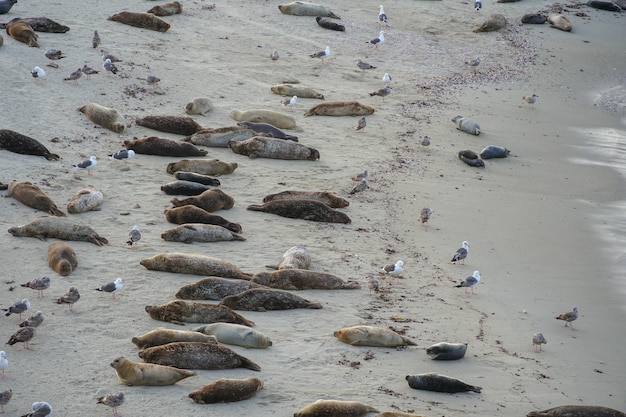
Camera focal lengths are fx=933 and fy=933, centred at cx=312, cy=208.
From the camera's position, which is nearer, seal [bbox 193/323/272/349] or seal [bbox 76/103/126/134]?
seal [bbox 193/323/272/349]

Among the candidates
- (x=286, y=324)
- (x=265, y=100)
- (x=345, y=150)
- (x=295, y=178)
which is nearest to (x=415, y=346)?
(x=286, y=324)

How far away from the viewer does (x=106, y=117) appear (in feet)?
55.9

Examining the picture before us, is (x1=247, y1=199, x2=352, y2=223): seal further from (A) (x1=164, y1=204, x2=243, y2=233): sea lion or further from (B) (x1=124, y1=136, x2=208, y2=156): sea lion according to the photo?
(B) (x1=124, y1=136, x2=208, y2=156): sea lion

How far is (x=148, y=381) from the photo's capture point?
9.25 meters

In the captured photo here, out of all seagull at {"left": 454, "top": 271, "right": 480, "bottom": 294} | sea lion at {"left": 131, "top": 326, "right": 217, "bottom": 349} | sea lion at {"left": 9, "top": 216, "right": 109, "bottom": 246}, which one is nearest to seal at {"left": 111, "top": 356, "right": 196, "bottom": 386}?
sea lion at {"left": 131, "top": 326, "right": 217, "bottom": 349}

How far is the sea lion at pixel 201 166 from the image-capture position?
51.7 feet

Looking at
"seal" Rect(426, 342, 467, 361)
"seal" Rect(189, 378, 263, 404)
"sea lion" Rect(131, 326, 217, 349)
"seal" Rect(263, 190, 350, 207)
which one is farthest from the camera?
"seal" Rect(263, 190, 350, 207)

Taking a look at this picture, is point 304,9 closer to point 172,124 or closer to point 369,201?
point 172,124

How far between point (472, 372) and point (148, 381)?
11.8 feet

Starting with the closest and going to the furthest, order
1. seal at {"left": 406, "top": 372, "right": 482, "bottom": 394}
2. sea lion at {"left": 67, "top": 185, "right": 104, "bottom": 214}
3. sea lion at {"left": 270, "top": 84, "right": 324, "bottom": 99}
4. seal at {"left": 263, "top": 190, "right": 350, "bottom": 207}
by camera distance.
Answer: seal at {"left": 406, "top": 372, "right": 482, "bottom": 394} < sea lion at {"left": 67, "top": 185, "right": 104, "bottom": 214} < seal at {"left": 263, "top": 190, "right": 350, "bottom": 207} < sea lion at {"left": 270, "top": 84, "right": 324, "bottom": 99}

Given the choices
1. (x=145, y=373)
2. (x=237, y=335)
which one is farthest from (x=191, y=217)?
(x=145, y=373)

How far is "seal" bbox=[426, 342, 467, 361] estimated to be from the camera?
10.5 metres

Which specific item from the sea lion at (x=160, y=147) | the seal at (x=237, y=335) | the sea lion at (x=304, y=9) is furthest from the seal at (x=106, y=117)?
the sea lion at (x=304, y=9)

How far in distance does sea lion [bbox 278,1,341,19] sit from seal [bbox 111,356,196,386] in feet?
57.8
